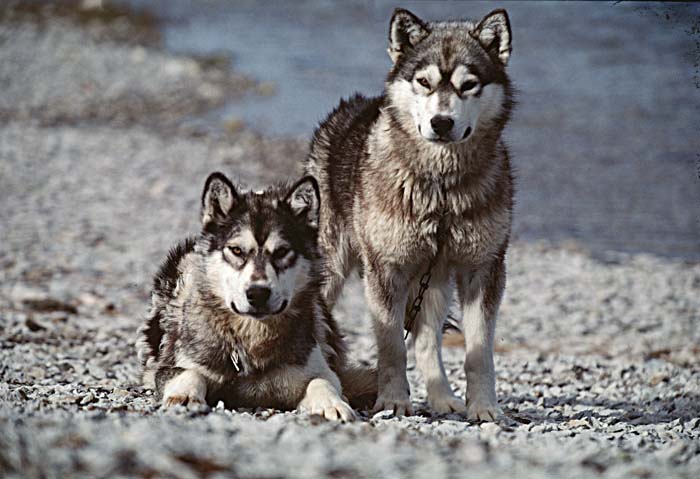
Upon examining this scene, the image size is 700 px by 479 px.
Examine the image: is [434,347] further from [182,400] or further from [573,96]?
[573,96]

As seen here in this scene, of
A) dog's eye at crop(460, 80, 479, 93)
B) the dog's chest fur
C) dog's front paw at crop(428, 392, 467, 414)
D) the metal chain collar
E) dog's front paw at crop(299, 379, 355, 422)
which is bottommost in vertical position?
dog's front paw at crop(428, 392, 467, 414)

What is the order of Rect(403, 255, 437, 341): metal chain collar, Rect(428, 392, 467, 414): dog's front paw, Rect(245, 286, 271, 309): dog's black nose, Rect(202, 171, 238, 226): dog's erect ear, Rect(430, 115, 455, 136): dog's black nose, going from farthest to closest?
Rect(428, 392, 467, 414): dog's front paw → Rect(403, 255, 437, 341): metal chain collar → Rect(430, 115, 455, 136): dog's black nose → Rect(202, 171, 238, 226): dog's erect ear → Rect(245, 286, 271, 309): dog's black nose

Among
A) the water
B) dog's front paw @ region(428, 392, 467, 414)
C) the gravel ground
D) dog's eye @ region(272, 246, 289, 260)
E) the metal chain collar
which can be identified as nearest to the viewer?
the gravel ground

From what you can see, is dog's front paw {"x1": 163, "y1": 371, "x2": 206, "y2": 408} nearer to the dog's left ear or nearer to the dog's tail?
the dog's left ear

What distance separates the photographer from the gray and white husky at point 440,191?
5.30 m

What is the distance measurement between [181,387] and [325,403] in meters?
0.70

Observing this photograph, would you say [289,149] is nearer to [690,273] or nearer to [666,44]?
[690,273]

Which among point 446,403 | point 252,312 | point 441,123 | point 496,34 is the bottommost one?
point 446,403

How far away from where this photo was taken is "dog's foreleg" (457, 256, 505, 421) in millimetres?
5410

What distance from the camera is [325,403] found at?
4570 millimetres

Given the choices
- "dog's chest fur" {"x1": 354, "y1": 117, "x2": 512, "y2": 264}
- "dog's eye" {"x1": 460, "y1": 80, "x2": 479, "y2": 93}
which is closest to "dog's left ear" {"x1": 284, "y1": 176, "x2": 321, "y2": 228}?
"dog's chest fur" {"x1": 354, "y1": 117, "x2": 512, "y2": 264}

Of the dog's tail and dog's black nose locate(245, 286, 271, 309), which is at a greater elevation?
dog's black nose locate(245, 286, 271, 309)

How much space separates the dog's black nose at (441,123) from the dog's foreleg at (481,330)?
2.72 ft

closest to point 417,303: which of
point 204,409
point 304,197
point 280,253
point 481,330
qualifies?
point 481,330
